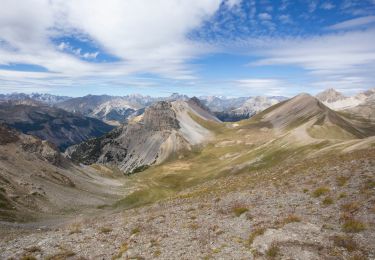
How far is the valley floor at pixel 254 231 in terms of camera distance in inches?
907

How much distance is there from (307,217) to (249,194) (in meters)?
13.0

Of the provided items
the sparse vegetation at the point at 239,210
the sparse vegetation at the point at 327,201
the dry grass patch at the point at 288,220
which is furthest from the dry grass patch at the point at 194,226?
the sparse vegetation at the point at 327,201

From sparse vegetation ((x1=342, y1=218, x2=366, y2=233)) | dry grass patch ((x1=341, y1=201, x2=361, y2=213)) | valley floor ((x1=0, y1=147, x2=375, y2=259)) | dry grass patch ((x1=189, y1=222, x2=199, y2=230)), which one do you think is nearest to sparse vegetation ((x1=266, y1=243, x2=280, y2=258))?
valley floor ((x1=0, y1=147, x2=375, y2=259))

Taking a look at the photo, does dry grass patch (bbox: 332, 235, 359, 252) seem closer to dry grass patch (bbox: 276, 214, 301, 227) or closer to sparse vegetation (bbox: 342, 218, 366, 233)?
sparse vegetation (bbox: 342, 218, 366, 233)

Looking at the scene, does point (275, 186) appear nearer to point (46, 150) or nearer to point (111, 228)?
point (111, 228)

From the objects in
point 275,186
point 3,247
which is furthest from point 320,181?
point 3,247

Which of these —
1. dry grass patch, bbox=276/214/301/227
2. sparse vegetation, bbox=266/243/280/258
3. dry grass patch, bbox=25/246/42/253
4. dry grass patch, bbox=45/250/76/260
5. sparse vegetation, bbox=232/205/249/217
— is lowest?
dry grass patch, bbox=25/246/42/253

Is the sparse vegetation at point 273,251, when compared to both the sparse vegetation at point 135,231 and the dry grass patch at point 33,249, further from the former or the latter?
the dry grass patch at point 33,249

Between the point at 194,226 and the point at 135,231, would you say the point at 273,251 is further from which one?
the point at 135,231

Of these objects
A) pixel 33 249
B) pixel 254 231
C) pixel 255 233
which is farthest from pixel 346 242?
pixel 33 249

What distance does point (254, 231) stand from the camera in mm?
26703

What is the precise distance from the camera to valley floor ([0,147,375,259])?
2303cm

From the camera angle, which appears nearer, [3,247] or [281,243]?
[281,243]

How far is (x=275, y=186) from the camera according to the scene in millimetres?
42469
